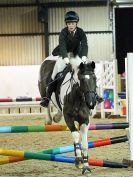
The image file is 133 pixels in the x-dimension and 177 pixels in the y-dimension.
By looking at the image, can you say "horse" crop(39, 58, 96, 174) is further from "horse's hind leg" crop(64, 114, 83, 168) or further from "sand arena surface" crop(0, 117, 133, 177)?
Result: "sand arena surface" crop(0, 117, 133, 177)

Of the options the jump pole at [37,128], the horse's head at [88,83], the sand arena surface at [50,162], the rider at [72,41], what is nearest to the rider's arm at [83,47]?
the rider at [72,41]

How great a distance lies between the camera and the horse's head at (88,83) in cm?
465

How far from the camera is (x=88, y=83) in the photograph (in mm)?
4734

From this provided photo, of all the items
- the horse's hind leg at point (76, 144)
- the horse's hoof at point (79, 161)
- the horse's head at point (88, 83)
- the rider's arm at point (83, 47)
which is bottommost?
the horse's hoof at point (79, 161)

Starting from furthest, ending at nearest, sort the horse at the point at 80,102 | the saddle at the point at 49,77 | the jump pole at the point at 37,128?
1. the saddle at the point at 49,77
2. the jump pole at the point at 37,128
3. the horse at the point at 80,102

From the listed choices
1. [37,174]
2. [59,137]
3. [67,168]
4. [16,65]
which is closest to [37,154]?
[37,174]

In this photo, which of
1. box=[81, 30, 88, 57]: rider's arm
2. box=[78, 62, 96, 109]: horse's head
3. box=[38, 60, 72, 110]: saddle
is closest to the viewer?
box=[78, 62, 96, 109]: horse's head

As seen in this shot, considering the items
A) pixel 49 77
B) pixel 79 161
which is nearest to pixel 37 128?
pixel 79 161

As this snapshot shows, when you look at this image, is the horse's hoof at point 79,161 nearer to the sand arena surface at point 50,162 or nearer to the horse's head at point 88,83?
the sand arena surface at point 50,162

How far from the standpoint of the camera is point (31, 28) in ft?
63.9

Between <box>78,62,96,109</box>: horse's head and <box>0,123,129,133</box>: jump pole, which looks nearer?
<box>78,62,96,109</box>: horse's head

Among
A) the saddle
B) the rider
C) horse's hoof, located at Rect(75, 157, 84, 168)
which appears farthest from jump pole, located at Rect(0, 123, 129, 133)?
the rider

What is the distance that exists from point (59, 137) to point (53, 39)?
36.8 ft

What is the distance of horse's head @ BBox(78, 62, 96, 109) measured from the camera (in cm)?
465
